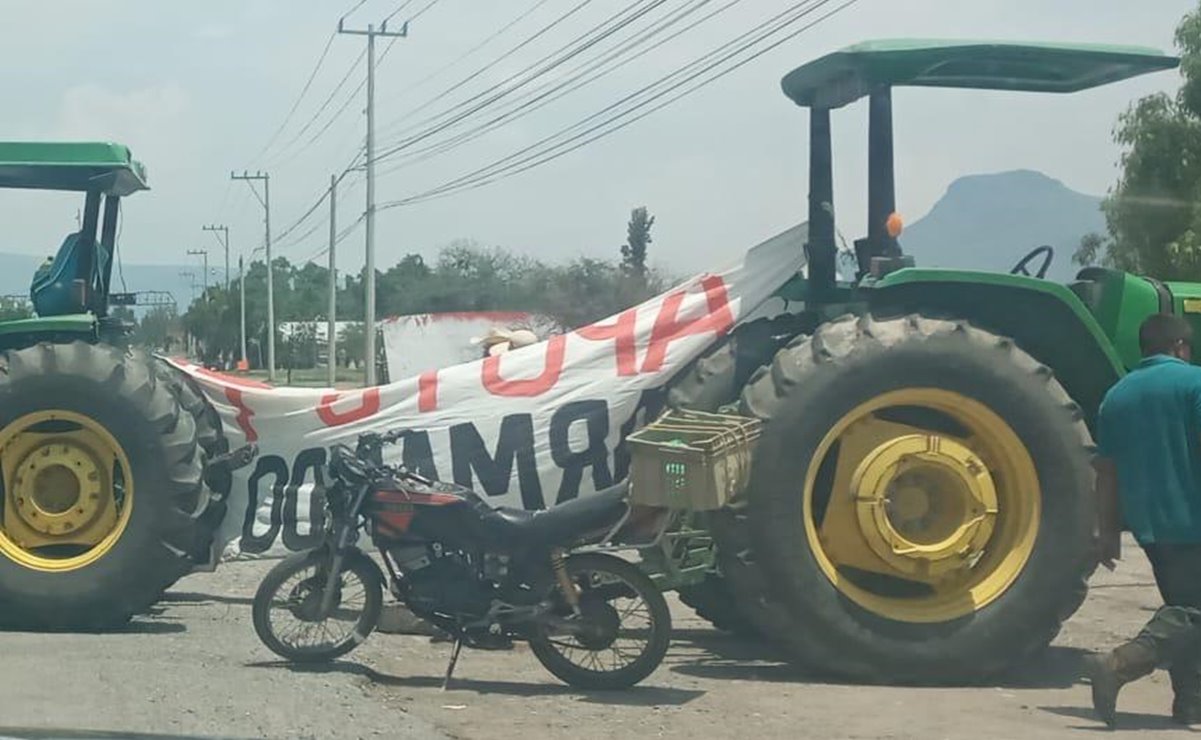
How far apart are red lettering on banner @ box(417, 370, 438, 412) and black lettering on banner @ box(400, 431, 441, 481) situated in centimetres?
17

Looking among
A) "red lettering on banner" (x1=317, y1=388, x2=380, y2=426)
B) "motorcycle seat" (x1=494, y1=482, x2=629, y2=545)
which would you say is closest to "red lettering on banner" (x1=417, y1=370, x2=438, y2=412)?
"red lettering on banner" (x1=317, y1=388, x2=380, y2=426)

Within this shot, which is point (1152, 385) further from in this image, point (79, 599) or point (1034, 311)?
point (79, 599)

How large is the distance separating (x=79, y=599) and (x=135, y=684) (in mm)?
2056

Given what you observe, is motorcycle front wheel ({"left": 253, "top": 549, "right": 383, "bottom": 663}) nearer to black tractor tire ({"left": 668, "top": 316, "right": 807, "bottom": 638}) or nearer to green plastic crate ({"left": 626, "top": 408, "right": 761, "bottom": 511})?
green plastic crate ({"left": 626, "top": 408, "right": 761, "bottom": 511})

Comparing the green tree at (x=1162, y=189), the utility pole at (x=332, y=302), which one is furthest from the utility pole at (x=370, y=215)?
the green tree at (x=1162, y=189)

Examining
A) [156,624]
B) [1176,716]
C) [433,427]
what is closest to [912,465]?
[1176,716]

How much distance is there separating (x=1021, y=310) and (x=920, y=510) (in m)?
1.24

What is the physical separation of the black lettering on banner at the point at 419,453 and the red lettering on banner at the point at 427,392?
6.5 inches

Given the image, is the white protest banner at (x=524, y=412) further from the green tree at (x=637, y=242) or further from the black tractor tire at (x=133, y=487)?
the green tree at (x=637, y=242)

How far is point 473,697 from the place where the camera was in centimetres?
781

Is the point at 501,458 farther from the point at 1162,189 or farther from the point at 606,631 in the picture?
the point at 1162,189

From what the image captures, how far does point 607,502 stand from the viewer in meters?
8.25

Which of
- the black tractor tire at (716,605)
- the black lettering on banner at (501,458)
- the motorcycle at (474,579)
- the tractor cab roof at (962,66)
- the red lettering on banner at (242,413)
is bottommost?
the black tractor tire at (716,605)

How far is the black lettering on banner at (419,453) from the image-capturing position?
10.2 m
